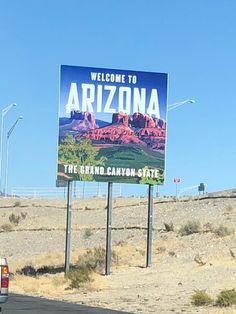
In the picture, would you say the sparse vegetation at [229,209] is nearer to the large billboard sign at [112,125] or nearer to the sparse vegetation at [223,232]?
the sparse vegetation at [223,232]

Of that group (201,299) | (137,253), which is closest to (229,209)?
(137,253)

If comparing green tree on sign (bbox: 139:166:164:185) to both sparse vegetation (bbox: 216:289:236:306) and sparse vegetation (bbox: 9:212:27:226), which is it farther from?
sparse vegetation (bbox: 9:212:27:226)

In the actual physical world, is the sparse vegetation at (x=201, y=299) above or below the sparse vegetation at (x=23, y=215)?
below

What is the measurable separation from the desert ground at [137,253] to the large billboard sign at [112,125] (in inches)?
159

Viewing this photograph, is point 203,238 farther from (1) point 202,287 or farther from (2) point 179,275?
(1) point 202,287

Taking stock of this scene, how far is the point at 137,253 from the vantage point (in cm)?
3550

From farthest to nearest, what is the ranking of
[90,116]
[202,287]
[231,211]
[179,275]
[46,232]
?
1. [46,232]
2. [231,211]
3. [90,116]
4. [179,275]
5. [202,287]

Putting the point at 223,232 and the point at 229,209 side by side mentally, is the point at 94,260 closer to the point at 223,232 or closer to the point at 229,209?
the point at 223,232

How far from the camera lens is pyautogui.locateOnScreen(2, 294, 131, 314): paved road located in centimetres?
1963

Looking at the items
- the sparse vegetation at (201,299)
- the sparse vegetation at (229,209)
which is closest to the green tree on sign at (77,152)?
the sparse vegetation at (201,299)

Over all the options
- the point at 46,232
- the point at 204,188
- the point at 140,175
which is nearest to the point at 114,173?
the point at 140,175

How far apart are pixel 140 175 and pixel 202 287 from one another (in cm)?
776

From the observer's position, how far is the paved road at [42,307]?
1963 centimetres

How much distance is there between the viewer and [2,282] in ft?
46.0
